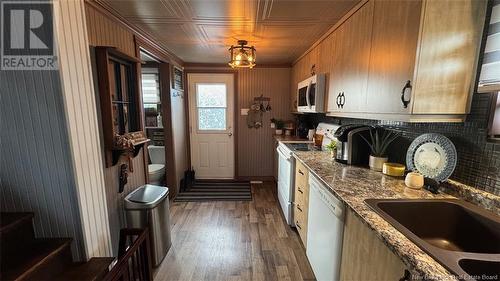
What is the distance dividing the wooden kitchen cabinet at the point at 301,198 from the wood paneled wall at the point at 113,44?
1.65 m

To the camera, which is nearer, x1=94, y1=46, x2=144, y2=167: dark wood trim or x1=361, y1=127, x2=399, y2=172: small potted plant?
x1=94, y1=46, x2=144, y2=167: dark wood trim

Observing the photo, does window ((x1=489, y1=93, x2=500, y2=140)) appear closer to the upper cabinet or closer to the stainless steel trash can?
the upper cabinet

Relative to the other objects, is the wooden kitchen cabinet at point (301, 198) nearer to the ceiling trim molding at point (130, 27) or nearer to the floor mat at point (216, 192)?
the floor mat at point (216, 192)

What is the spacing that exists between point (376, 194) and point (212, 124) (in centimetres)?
337

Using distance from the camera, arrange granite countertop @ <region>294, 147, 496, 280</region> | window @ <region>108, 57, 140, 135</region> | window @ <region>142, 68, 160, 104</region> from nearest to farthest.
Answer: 1. granite countertop @ <region>294, 147, 496, 280</region>
2. window @ <region>108, 57, 140, 135</region>
3. window @ <region>142, 68, 160, 104</region>

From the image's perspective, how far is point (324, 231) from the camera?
160 cm

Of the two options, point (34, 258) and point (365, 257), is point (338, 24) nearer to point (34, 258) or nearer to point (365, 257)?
point (365, 257)

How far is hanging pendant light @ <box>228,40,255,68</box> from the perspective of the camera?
2.44m

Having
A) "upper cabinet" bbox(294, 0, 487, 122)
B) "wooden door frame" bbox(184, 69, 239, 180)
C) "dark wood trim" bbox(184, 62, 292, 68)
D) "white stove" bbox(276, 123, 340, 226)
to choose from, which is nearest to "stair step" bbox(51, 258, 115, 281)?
"white stove" bbox(276, 123, 340, 226)

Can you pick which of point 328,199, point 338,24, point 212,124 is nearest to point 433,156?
point 328,199

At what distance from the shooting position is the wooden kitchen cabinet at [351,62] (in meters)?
1.59

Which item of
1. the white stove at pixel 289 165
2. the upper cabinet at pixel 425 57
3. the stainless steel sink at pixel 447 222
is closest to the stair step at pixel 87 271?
the stainless steel sink at pixel 447 222

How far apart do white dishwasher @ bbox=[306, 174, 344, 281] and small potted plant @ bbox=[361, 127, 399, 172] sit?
1.60 feet

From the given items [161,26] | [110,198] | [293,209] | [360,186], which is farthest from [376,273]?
[161,26]
